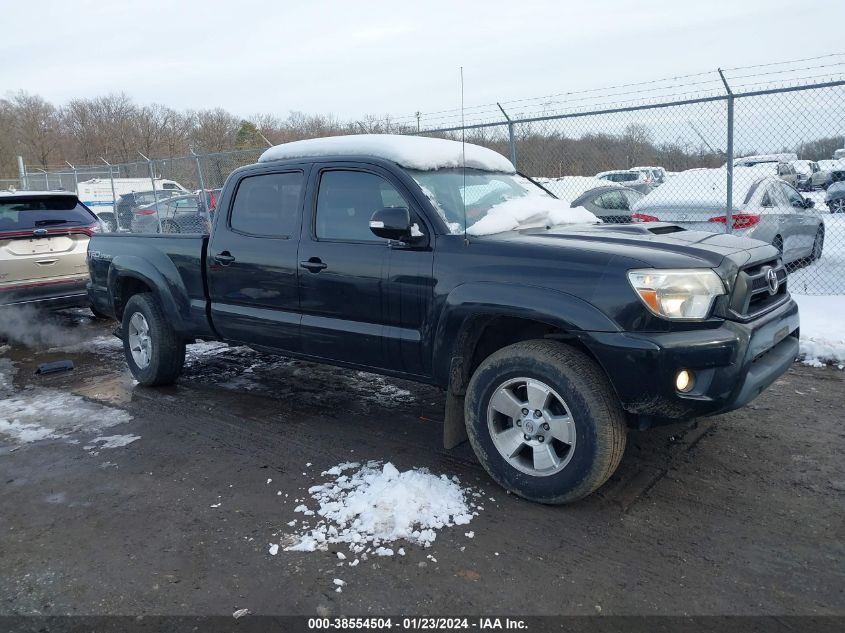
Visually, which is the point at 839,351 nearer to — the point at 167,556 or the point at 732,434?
the point at 732,434

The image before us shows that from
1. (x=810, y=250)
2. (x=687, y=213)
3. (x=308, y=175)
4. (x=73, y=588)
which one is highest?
(x=308, y=175)

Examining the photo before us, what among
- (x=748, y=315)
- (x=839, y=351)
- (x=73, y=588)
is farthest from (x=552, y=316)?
(x=839, y=351)

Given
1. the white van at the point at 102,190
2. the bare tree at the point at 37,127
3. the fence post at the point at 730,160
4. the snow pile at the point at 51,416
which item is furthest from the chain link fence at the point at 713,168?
the bare tree at the point at 37,127

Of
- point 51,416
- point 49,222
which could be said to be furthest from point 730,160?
point 49,222

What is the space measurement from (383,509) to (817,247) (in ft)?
29.2

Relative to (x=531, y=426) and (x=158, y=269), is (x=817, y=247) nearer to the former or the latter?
(x=531, y=426)

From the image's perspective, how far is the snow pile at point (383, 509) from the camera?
3117 millimetres

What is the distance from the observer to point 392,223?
3592 millimetres

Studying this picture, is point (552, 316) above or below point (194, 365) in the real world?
above

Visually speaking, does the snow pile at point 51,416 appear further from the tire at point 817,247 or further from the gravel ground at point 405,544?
the tire at point 817,247

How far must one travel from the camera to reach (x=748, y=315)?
327 cm

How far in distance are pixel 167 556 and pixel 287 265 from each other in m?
2.00

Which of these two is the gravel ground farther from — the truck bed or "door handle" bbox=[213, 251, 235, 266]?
"door handle" bbox=[213, 251, 235, 266]

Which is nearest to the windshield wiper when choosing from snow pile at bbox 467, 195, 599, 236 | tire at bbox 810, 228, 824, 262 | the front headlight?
snow pile at bbox 467, 195, 599, 236
